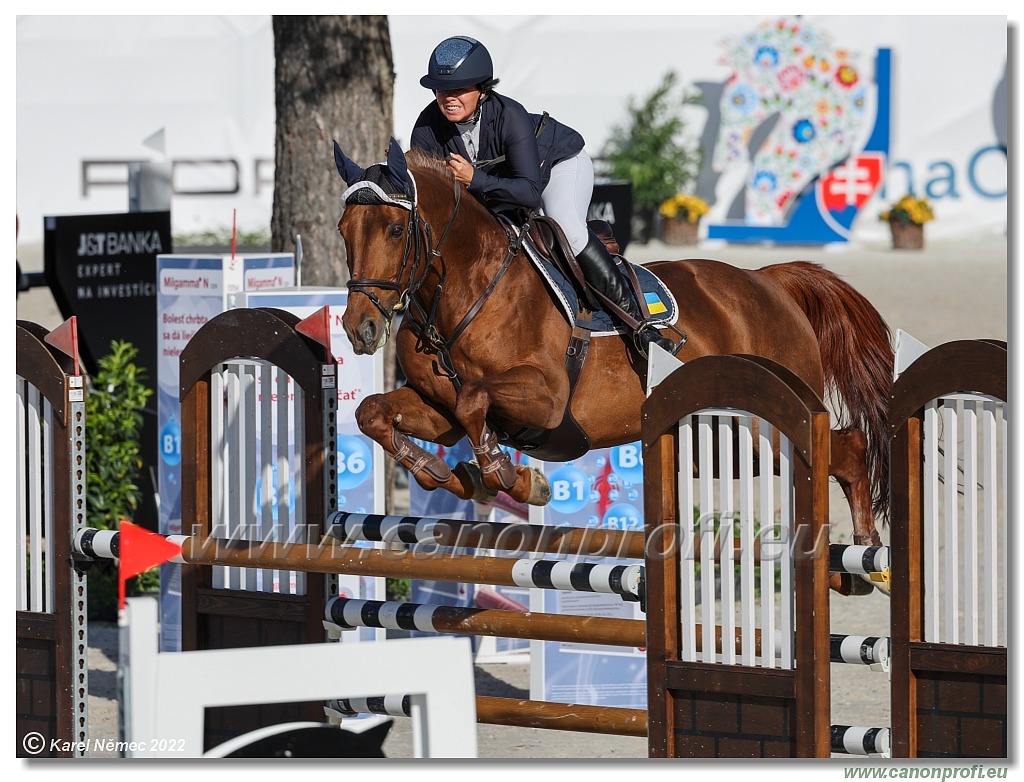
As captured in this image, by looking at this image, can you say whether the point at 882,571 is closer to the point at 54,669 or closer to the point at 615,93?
the point at 54,669

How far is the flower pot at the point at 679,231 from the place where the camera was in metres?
13.8

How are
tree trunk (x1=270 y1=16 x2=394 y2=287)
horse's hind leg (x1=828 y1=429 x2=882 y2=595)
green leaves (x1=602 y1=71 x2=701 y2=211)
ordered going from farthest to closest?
green leaves (x1=602 y1=71 x2=701 y2=211) → tree trunk (x1=270 y1=16 x2=394 y2=287) → horse's hind leg (x1=828 y1=429 x2=882 y2=595)

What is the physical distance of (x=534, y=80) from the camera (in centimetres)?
1450

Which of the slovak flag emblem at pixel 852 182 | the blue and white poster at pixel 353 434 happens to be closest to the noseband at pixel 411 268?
the blue and white poster at pixel 353 434

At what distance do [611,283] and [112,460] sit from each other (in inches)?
120

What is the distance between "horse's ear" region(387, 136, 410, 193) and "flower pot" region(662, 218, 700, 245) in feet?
34.6

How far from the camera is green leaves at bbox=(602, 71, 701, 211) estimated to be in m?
14.0

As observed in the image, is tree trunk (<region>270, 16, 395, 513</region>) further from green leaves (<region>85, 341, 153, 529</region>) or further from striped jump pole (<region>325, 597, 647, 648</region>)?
striped jump pole (<region>325, 597, 647, 648</region>)

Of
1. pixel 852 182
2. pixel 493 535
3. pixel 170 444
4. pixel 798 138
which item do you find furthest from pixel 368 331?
pixel 798 138

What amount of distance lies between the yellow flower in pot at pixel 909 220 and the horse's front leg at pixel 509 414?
35.3 ft

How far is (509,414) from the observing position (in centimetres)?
360

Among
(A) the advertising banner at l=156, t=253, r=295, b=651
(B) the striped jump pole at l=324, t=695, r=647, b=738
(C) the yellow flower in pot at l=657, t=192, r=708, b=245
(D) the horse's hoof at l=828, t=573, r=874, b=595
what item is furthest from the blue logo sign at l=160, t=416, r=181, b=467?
(C) the yellow flower in pot at l=657, t=192, r=708, b=245
